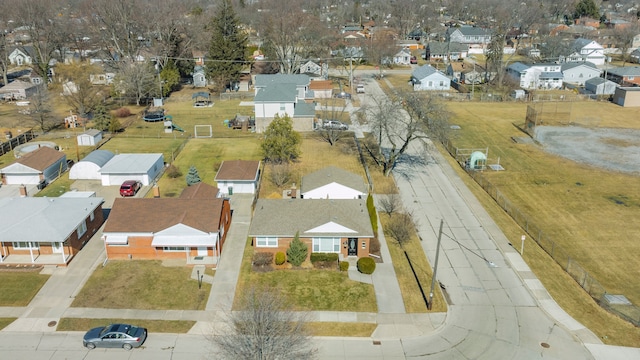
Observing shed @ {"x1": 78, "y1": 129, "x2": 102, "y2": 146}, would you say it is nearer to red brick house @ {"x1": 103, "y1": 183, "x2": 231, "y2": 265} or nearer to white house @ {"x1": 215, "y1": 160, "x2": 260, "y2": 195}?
white house @ {"x1": 215, "y1": 160, "x2": 260, "y2": 195}

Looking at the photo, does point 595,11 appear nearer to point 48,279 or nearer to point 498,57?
point 498,57

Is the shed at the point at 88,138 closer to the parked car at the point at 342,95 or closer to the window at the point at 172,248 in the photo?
the window at the point at 172,248

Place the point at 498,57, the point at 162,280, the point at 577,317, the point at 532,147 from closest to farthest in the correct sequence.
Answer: the point at 577,317, the point at 162,280, the point at 532,147, the point at 498,57

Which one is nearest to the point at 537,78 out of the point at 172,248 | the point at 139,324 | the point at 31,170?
the point at 172,248

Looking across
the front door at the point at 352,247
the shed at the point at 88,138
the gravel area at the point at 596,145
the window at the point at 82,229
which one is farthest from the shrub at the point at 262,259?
the gravel area at the point at 596,145

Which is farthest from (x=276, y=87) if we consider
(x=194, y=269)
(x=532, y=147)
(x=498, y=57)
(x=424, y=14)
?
(x=424, y=14)
